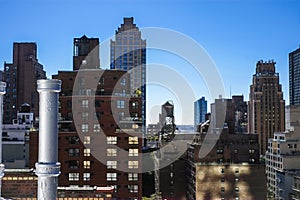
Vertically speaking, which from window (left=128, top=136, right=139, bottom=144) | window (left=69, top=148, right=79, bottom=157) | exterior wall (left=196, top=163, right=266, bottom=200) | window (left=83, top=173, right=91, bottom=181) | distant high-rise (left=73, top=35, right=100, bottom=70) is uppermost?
distant high-rise (left=73, top=35, right=100, bottom=70)

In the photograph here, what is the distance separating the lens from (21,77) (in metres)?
42.8

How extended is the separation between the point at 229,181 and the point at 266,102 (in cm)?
3611

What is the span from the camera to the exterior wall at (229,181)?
26781mm

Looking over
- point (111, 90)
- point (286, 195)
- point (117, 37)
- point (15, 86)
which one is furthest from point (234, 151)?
point (117, 37)

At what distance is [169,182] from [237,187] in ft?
17.5

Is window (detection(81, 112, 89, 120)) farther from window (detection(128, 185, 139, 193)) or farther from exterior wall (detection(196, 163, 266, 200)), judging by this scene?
exterior wall (detection(196, 163, 266, 200))

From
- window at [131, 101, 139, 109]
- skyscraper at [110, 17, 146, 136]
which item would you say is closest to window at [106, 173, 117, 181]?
window at [131, 101, 139, 109]

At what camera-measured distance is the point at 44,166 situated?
7.44ft

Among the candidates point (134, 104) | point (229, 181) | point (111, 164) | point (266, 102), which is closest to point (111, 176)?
point (111, 164)

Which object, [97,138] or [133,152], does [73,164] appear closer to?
[97,138]

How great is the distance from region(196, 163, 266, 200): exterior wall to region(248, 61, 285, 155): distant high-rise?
32868 millimetres

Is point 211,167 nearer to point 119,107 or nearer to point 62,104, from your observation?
point 119,107

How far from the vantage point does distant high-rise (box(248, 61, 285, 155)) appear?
59.2m

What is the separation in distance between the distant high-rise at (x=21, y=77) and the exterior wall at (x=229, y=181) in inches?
868
